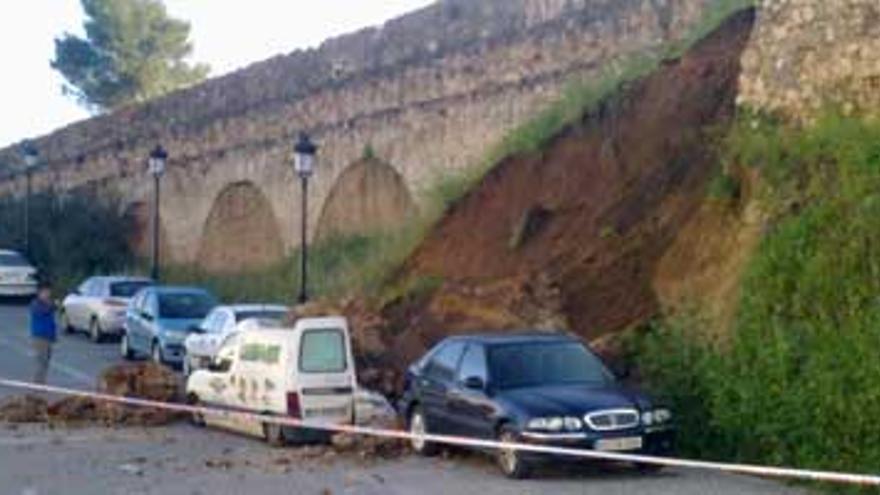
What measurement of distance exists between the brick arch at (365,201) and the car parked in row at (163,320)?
6.05 m

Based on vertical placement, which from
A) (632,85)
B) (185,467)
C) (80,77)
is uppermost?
(80,77)

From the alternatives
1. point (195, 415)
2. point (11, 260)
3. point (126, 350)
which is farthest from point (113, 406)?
point (11, 260)

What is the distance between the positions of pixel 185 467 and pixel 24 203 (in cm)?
3928

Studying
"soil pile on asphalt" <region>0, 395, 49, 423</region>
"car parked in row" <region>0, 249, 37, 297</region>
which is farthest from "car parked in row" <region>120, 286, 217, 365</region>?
"car parked in row" <region>0, 249, 37, 297</region>

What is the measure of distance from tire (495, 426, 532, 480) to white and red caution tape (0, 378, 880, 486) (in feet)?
0.53

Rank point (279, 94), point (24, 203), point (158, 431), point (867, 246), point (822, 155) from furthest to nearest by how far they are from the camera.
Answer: point (24, 203), point (279, 94), point (158, 431), point (822, 155), point (867, 246)

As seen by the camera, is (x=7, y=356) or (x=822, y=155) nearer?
(x=822, y=155)

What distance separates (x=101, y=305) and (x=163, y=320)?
6402 mm

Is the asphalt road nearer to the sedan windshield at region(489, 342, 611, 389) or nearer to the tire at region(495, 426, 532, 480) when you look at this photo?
the tire at region(495, 426, 532, 480)

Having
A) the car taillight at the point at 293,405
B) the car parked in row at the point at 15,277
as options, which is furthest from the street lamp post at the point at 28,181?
the car taillight at the point at 293,405

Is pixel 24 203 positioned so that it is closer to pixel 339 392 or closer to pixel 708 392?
pixel 339 392

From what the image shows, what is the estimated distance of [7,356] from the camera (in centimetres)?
3347

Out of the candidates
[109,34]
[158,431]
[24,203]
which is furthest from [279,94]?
[109,34]

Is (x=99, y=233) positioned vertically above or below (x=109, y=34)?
below
